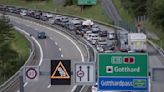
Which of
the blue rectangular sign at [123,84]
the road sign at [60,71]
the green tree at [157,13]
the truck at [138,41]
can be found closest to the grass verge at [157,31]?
the green tree at [157,13]

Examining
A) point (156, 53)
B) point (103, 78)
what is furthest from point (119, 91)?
point (156, 53)

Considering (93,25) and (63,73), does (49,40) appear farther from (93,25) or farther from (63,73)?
(63,73)

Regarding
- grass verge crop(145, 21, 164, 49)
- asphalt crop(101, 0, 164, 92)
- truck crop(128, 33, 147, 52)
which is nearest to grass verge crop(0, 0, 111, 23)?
asphalt crop(101, 0, 164, 92)

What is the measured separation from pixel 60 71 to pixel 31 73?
1177 mm

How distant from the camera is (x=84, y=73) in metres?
22.8

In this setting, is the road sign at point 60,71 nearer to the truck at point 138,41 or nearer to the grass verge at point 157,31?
the truck at point 138,41

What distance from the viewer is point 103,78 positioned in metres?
23.0

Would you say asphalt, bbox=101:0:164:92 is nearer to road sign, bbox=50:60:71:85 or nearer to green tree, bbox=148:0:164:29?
green tree, bbox=148:0:164:29

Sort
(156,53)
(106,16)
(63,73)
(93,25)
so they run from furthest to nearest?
(106,16), (93,25), (156,53), (63,73)

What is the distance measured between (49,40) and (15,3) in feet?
154

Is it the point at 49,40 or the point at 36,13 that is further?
the point at 36,13

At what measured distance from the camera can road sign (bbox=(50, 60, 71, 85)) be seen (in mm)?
22438

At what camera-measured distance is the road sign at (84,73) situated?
74.4ft

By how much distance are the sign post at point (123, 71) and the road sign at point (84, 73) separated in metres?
0.34
